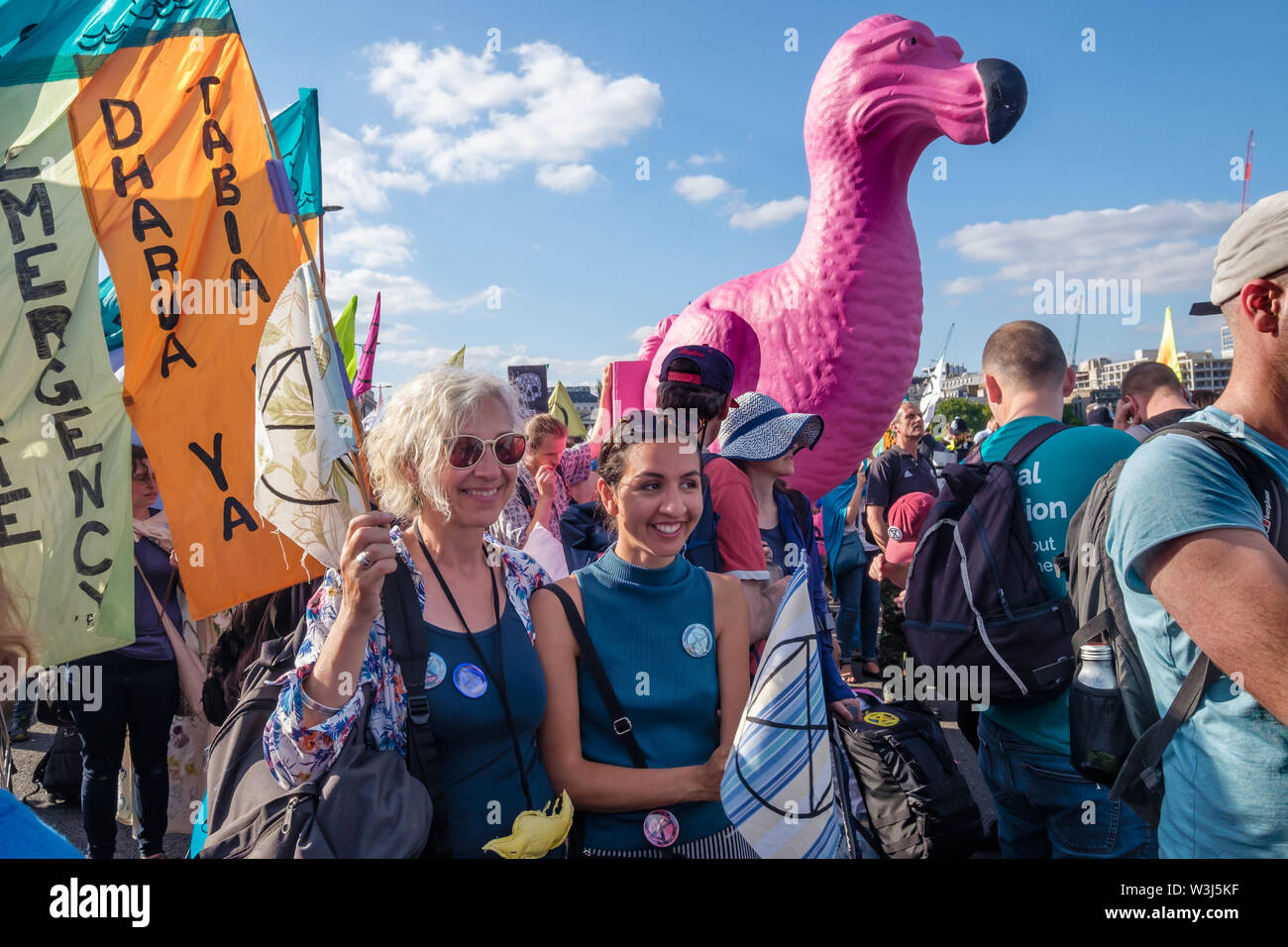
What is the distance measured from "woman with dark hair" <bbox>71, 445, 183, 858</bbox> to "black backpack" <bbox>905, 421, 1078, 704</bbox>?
2.99m

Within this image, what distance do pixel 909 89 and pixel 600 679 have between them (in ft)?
11.1

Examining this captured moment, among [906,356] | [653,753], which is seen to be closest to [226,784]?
[653,753]

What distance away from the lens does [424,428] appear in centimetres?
194

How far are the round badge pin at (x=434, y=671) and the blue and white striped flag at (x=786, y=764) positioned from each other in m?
0.65

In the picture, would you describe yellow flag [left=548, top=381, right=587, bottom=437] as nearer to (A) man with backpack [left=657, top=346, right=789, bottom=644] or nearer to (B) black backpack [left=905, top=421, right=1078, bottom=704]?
(A) man with backpack [left=657, top=346, right=789, bottom=644]

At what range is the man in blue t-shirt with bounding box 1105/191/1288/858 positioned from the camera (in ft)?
3.85

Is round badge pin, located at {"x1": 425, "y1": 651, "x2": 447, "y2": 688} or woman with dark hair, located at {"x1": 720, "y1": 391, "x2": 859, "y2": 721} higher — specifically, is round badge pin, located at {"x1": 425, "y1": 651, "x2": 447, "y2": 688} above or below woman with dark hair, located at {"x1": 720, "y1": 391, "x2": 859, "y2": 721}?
below

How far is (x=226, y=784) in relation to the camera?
5.28 ft

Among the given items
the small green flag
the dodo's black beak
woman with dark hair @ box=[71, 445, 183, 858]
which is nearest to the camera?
woman with dark hair @ box=[71, 445, 183, 858]

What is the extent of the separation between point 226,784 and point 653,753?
892 mm

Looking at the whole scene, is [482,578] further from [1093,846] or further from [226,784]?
[1093,846]

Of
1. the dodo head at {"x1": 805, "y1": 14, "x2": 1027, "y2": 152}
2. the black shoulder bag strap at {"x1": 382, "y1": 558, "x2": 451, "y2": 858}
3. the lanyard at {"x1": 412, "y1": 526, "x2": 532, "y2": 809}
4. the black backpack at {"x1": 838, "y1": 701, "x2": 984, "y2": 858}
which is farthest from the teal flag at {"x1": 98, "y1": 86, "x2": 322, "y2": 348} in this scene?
the black backpack at {"x1": 838, "y1": 701, "x2": 984, "y2": 858}

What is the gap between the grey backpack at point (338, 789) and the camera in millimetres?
1478

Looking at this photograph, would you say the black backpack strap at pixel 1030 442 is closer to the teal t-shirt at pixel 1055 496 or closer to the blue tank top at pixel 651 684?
the teal t-shirt at pixel 1055 496
